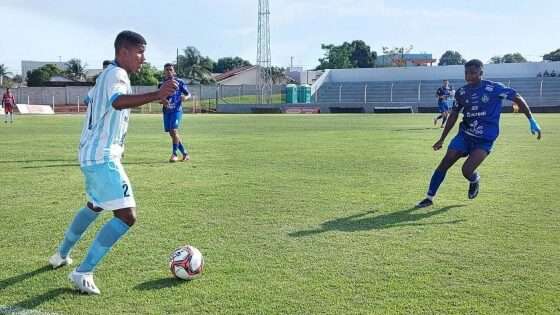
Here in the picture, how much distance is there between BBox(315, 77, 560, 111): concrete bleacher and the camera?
50.2 metres

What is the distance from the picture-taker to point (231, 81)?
302 feet

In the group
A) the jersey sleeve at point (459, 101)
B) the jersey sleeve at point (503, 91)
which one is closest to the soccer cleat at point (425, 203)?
the jersey sleeve at point (459, 101)

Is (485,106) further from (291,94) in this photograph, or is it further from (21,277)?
(291,94)

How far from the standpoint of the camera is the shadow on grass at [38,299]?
13.5 feet

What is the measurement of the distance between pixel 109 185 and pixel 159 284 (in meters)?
0.92

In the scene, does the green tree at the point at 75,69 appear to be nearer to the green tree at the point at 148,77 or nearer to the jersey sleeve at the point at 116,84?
the green tree at the point at 148,77

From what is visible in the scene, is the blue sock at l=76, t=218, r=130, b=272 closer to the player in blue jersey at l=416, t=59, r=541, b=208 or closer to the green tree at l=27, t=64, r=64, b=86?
the player in blue jersey at l=416, t=59, r=541, b=208

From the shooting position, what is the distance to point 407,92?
5784 cm

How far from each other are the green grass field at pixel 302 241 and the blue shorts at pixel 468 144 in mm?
733

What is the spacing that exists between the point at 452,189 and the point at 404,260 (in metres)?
4.27

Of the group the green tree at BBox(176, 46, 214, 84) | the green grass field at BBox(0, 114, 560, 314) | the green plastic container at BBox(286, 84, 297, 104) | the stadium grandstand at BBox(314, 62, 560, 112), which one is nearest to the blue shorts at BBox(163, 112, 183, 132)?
the green grass field at BBox(0, 114, 560, 314)

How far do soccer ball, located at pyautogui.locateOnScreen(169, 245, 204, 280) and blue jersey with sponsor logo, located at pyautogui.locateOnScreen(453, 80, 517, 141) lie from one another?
489 cm

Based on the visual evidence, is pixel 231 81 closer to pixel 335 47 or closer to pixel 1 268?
pixel 335 47

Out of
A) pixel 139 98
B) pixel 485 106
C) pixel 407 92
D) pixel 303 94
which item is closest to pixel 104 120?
pixel 139 98
